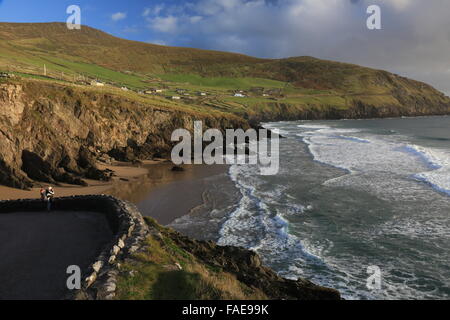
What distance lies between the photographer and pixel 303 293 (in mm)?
11648

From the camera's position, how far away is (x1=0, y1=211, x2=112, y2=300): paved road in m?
10.5

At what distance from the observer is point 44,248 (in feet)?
44.3

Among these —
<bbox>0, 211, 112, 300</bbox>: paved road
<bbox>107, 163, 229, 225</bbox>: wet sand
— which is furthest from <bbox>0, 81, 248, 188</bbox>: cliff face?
<bbox>0, 211, 112, 300</bbox>: paved road

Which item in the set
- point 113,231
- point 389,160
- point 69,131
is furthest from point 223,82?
point 113,231

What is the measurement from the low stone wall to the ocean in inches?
229

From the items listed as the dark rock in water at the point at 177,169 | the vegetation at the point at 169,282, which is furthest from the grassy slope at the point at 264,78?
the vegetation at the point at 169,282

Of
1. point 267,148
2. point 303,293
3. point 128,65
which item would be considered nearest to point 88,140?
point 267,148

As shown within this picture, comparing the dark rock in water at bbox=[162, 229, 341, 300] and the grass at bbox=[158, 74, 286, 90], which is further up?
the grass at bbox=[158, 74, 286, 90]

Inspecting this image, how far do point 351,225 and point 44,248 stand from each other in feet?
52.9

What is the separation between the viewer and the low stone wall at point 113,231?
8820mm

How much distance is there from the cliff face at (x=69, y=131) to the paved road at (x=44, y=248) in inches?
503

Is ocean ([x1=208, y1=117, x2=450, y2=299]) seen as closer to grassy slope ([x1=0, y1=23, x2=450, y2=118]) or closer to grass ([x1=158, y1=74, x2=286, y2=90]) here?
grassy slope ([x1=0, y1=23, x2=450, y2=118])

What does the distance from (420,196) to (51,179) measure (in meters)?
30.3
